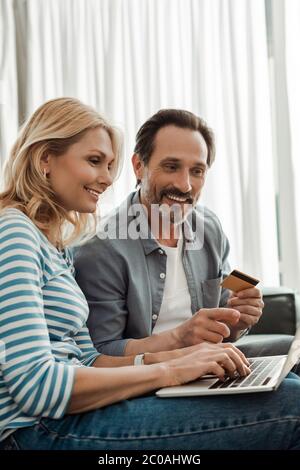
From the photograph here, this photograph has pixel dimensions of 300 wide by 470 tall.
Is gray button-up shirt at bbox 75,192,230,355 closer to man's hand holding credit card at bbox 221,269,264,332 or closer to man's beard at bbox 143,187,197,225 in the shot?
man's beard at bbox 143,187,197,225

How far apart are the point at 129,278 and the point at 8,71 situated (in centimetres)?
163

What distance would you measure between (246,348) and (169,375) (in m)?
0.74

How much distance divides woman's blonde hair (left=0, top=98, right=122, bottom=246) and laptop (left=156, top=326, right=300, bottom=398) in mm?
453

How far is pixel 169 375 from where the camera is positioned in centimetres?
115

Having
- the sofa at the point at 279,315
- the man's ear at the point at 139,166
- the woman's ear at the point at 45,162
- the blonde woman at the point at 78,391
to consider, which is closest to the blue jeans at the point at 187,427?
the blonde woman at the point at 78,391

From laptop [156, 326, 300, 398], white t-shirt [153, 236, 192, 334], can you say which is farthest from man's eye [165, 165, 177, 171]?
laptop [156, 326, 300, 398]

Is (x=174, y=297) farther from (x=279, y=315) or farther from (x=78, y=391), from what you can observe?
(x=78, y=391)

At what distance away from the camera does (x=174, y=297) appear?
177cm

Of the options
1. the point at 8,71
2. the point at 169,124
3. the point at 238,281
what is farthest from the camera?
the point at 8,71

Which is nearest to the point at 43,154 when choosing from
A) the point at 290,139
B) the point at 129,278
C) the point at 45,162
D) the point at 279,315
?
the point at 45,162

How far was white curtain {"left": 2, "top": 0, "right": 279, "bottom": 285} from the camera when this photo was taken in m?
2.78

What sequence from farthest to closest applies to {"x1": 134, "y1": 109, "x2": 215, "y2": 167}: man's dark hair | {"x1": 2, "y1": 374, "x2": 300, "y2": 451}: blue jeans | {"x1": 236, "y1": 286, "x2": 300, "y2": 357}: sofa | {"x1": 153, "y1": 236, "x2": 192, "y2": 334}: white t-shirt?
1. {"x1": 236, "y1": 286, "x2": 300, "y2": 357}: sofa
2. {"x1": 134, "y1": 109, "x2": 215, "y2": 167}: man's dark hair
3. {"x1": 153, "y1": 236, "x2": 192, "y2": 334}: white t-shirt
4. {"x1": 2, "y1": 374, "x2": 300, "y2": 451}: blue jeans

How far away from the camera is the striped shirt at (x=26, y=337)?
3.43ft
